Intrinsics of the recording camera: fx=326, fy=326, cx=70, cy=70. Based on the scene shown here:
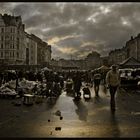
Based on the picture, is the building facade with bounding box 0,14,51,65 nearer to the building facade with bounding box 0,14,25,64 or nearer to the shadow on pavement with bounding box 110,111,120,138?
the building facade with bounding box 0,14,25,64

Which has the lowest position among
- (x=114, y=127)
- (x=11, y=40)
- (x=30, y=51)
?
(x=114, y=127)

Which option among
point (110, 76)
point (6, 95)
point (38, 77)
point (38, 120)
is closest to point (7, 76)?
point (38, 77)

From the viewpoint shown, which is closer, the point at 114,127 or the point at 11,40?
the point at 114,127

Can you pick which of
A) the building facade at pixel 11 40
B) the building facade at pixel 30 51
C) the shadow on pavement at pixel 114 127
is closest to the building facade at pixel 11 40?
the building facade at pixel 11 40

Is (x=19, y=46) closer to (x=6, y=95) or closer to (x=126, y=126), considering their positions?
(x=6, y=95)

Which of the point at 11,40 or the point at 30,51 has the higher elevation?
the point at 11,40

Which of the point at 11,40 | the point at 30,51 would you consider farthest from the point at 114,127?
the point at 30,51

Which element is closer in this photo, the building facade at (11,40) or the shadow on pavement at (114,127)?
the shadow on pavement at (114,127)

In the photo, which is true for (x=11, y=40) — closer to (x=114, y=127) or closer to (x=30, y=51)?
(x=30, y=51)

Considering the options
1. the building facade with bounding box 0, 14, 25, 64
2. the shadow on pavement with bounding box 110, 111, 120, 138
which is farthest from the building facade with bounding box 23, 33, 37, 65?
the shadow on pavement with bounding box 110, 111, 120, 138

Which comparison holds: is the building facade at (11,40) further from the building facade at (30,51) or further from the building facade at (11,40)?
the building facade at (30,51)

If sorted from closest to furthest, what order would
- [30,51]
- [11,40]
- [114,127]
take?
[114,127] → [11,40] → [30,51]

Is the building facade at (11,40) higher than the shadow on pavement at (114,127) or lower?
higher

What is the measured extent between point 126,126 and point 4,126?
395 cm
